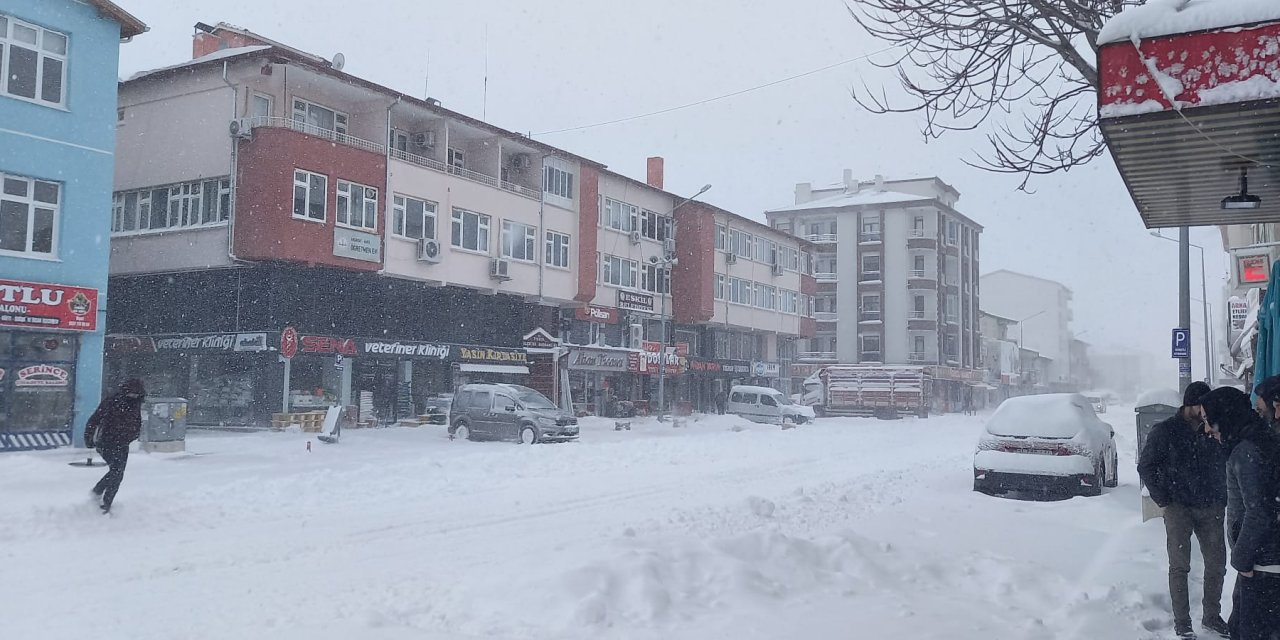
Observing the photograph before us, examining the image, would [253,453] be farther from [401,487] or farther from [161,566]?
[161,566]

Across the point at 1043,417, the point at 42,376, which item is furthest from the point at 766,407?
the point at 42,376

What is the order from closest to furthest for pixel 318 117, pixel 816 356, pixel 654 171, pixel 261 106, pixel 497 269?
1. pixel 261 106
2. pixel 318 117
3. pixel 497 269
4. pixel 654 171
5. pixel 816 356

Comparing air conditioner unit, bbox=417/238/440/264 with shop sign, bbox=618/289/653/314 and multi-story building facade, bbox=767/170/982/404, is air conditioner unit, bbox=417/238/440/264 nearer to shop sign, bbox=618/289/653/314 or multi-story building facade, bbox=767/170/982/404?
shop sign, bbox=618/289/653/314

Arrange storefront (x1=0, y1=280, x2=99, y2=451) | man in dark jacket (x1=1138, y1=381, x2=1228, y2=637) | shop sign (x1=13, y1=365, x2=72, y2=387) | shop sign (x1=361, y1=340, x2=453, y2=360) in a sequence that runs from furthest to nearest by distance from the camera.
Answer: shop sign (x1=361, y1=340, x2=453, y2=360) < shop sign (x1=13, y1=365, x2=72, y2=387) < storefront (x1=0, y1=280, x2=99, y2=451) < man in dark jacket (x1=1138, y1=381, x2=1228, y2=637)

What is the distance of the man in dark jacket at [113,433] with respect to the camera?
36.6 feet

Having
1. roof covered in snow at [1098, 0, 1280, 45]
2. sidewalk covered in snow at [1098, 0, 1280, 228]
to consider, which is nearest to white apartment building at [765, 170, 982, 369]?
sidewalk covered in snow at [1098, 0, 1280, 228]

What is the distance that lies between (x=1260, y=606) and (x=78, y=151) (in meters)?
23.4

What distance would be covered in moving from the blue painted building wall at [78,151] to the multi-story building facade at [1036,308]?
10338 centimetres

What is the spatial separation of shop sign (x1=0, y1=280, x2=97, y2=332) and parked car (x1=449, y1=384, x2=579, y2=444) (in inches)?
367

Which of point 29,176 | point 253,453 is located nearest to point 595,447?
point 253,453

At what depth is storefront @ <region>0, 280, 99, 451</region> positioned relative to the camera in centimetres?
2017

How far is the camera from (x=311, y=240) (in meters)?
27.4

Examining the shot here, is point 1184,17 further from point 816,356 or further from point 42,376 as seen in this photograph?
point 816,356

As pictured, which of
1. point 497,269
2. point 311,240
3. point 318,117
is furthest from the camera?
point 497,269
